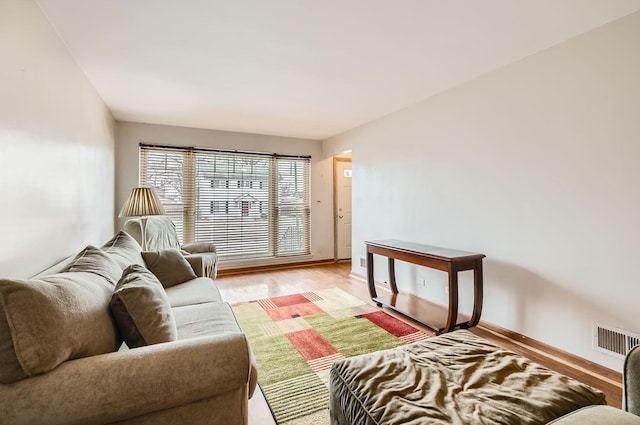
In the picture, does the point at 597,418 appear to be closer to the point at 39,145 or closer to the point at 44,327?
the point at 44,327

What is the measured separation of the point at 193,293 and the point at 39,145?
132cm

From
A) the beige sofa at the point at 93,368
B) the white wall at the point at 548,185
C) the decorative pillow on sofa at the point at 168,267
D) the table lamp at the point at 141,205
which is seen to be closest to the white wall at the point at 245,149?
the table lamp at the point at 141,205

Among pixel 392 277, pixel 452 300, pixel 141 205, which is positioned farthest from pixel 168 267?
pixel 392 277

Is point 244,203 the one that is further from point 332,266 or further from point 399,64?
point 399,64

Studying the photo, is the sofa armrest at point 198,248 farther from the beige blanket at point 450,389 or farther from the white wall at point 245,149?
the beige blanket at point 450,389

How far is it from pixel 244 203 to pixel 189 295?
299cm

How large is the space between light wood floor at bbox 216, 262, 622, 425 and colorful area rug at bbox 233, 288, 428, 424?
0.12 metres

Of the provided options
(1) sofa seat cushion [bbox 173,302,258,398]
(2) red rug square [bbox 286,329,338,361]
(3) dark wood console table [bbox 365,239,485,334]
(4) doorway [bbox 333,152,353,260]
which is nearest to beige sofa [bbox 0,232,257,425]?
(1) sofa seat cushion [bbox 173,302,258,398]

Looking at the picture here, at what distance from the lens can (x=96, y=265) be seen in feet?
4.93

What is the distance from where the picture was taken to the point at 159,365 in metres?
0.98

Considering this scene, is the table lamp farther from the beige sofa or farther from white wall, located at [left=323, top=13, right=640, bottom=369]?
Answer: white wall, located at [left=323, top=13, right=640, bottom=369]

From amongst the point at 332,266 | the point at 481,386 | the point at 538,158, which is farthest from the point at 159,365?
the point at 332,266

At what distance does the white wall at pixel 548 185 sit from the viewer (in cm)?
195

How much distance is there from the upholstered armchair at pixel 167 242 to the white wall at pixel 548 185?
2423 millimetres
